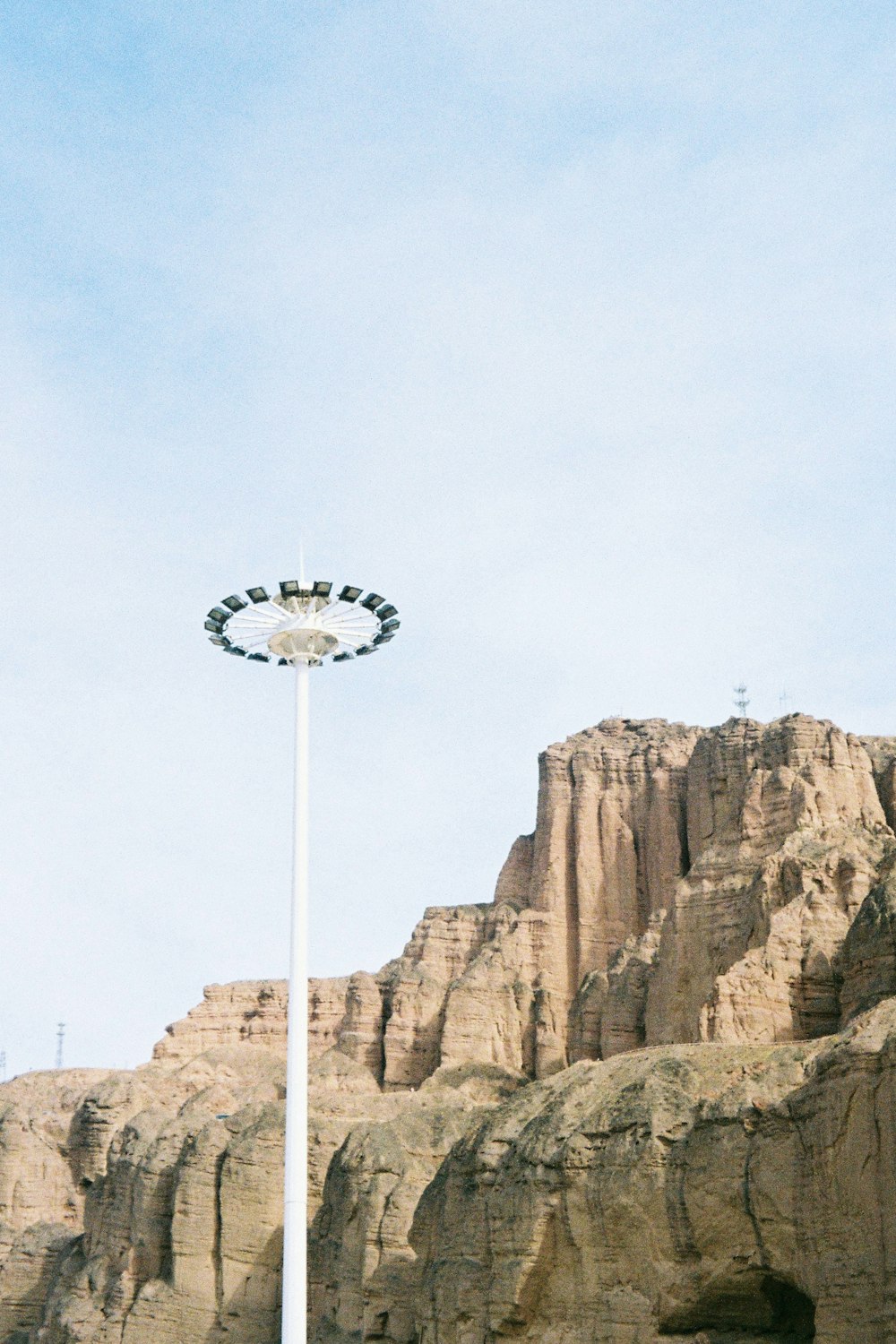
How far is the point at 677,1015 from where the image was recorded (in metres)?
81.8

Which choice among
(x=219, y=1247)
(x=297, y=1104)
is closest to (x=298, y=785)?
(x=297, y=1104)

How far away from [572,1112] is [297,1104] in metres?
11.5

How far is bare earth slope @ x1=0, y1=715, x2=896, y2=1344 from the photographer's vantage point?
145 ft

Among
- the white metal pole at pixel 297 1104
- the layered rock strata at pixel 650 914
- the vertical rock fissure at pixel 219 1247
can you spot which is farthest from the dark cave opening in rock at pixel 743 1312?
the vertical rock fissure at pixel 219 1247

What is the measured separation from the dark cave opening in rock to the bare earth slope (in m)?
0.07

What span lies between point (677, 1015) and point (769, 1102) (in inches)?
1494

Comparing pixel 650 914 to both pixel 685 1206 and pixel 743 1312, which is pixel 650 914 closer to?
pixel 685 1206

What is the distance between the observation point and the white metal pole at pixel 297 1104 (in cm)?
3941

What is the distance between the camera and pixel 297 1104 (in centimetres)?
Result: 4081

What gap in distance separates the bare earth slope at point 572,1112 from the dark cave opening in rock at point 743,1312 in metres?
0.07

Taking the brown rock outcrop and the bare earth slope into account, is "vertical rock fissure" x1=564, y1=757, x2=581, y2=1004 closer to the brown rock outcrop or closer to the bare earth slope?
the bare earth slope

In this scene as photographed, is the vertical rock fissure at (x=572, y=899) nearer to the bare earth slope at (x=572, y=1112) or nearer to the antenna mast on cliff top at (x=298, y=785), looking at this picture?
the bare earth slope at (x=572, y=1112)

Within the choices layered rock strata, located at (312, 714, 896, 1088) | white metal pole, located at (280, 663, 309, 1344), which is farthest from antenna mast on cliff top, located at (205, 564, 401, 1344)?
layered rock strata, located at (312, 714, 896, 1088)

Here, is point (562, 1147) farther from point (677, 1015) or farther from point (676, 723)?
point (676, 723)
